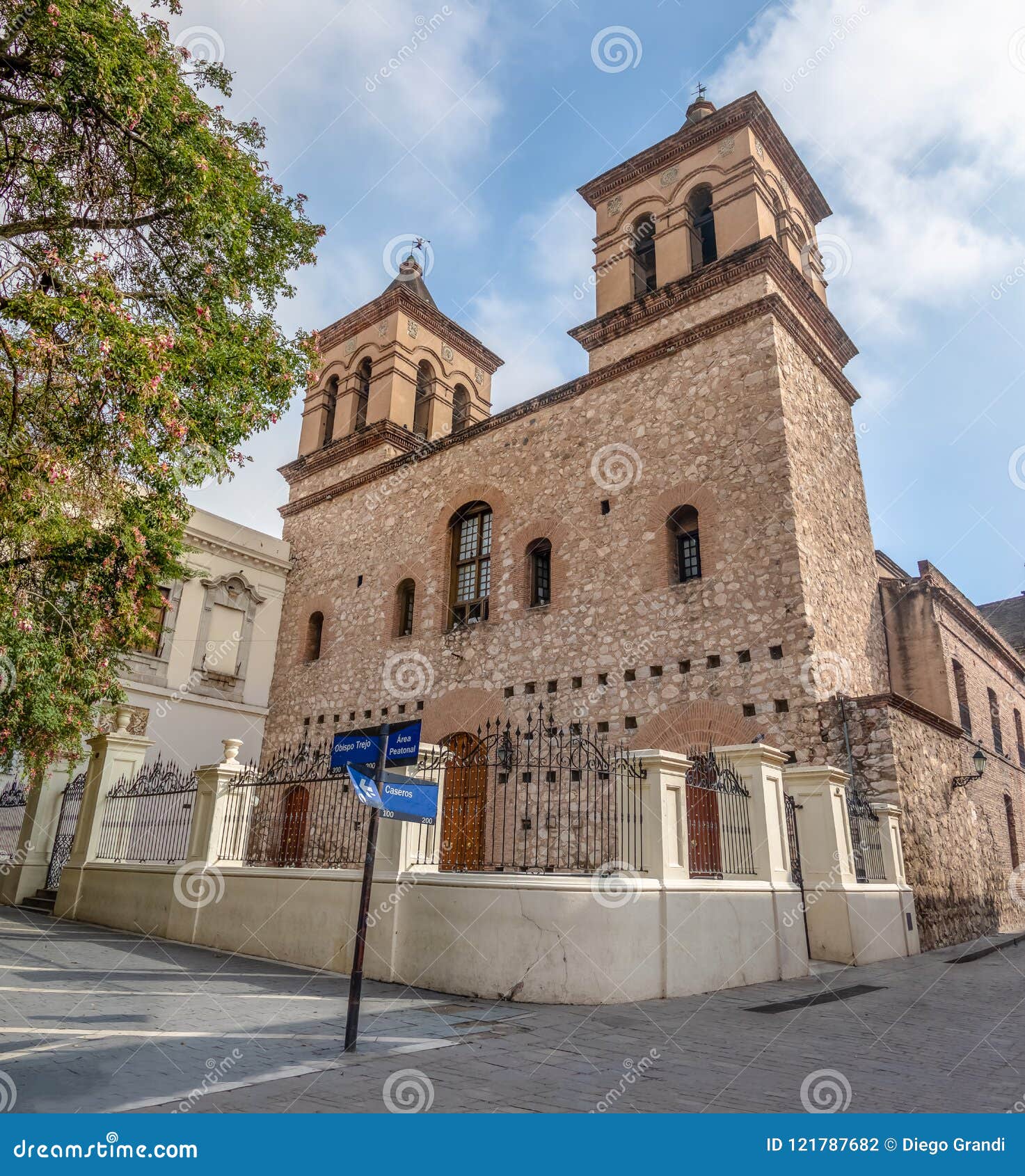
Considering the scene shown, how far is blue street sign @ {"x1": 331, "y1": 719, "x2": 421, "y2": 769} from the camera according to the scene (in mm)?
5262

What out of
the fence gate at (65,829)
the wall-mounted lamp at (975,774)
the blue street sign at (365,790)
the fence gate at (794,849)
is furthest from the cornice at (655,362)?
the blue street sign at (365,790)

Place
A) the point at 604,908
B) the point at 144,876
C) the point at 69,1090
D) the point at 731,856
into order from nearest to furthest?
the point at 69,1090, the point at 604,908, the point at 731,856, the point at 144,876

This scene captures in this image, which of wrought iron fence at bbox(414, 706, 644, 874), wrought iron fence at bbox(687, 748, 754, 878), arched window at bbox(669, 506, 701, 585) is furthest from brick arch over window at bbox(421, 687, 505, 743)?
wrought iron fence at bbox(687, 748, 754, 878)

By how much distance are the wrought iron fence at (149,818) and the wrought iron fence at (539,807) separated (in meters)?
3.47

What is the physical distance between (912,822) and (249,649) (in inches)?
548

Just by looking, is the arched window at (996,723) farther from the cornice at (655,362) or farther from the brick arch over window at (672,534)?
the brick arch over window at (672,534)

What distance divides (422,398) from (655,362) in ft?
25.8

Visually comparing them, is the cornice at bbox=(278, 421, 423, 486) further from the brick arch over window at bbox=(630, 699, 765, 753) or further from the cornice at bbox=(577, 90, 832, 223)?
the brick arch over window at bbox=(630, 699, 765, 753)

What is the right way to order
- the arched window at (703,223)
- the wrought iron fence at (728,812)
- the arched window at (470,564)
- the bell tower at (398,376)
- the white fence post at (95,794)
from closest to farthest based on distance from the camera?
the wrought iron fence at (728,812) < the white fence post at (95,794) < the arched window at (703,223) < the arched window at (470,564) < the bell tower at (398,376)

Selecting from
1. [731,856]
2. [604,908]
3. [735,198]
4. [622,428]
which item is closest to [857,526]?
[622,428]

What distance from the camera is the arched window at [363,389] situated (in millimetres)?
19797

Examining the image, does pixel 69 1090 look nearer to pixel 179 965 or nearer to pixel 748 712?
pixel 179 965

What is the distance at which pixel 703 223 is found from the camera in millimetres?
15438

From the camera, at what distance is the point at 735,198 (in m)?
14.2
